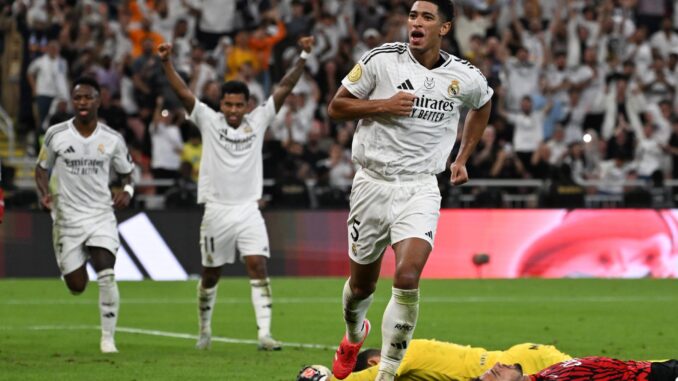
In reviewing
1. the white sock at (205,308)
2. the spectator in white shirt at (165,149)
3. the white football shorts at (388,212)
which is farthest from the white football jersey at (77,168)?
the spectator in white shirt at (165,149)

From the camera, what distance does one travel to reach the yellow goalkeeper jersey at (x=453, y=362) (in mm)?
10086

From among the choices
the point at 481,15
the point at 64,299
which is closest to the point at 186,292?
the point at 64,299

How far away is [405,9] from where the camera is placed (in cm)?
2884

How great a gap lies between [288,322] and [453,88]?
7061mm

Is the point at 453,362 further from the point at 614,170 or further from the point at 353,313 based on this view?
the point at 614,170

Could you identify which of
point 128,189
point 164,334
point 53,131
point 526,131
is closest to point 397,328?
point 128,189

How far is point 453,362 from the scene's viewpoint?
1010cm

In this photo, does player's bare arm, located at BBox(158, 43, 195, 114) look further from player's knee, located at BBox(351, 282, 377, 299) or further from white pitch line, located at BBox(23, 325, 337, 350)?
player's knee, located at BBox(351, 282, 377, 299)

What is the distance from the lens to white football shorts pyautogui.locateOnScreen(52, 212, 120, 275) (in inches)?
567

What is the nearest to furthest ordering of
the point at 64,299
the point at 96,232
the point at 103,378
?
1. the point at 103,378
2. the point at 96,232
3. the point at 64,299

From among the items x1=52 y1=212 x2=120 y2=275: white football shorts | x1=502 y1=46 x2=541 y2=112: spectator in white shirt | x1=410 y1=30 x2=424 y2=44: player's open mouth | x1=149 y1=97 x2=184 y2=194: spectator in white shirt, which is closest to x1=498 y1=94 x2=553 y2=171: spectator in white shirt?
x1=502 y1=46 x2=541 y2=112: spectator in white shirt

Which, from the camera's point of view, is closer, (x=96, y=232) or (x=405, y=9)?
(x=96, y=232)

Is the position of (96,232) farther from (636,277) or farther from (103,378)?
(636,277)

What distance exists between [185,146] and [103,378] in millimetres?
13039
